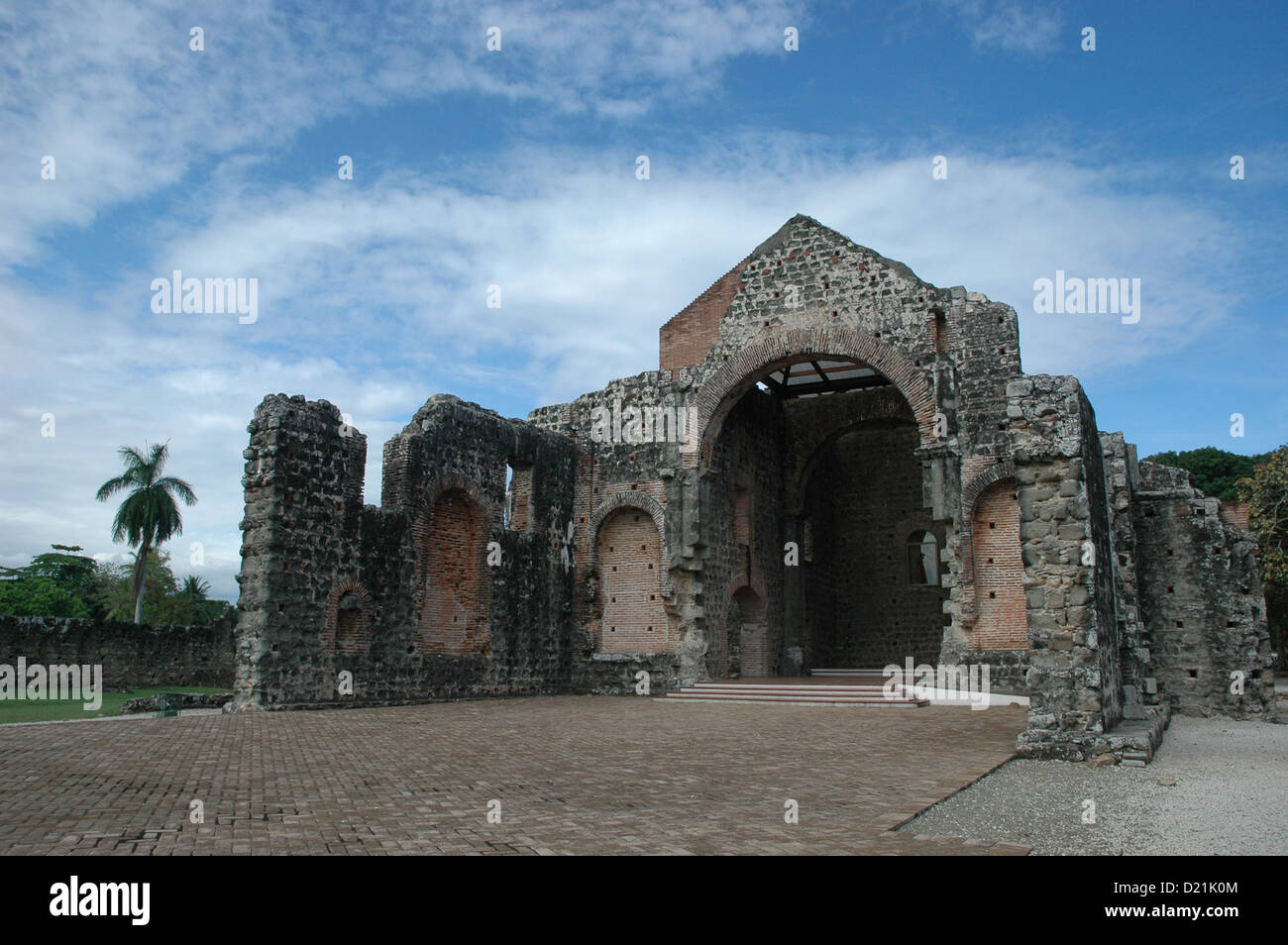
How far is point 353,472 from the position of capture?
1487 centimetres

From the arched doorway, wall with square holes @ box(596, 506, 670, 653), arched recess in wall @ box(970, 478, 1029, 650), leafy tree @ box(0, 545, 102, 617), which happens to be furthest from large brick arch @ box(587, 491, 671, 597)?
leafy tree @ box(0, 545, 102, 617)

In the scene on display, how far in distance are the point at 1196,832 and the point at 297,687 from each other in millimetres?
11936

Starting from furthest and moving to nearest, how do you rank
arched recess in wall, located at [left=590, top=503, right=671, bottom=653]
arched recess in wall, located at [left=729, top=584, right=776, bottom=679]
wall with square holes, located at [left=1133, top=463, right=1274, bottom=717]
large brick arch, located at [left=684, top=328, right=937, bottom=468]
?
1. arched recess in wall, located at [left=729, top=584, right=776, bottom=679]
2. arched recess in wall, located at [left=590, top=503, right=671, bottom=653]
3. large brick arch, located at [left=684, top=328, right=937, bottom=468]
4. wall with square holes, located at [left=1133, top=463, right=1274, bottom=717]

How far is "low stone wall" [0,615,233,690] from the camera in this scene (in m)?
18.8

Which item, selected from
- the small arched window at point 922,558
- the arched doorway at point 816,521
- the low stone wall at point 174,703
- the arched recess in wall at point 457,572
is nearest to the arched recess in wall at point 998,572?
the arched doorway at point 816,521

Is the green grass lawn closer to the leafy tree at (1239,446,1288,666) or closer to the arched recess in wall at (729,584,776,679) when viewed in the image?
the arched recess in wall at (729,584,776,679)

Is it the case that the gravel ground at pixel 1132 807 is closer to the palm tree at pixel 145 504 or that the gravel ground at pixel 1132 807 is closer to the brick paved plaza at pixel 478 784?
the brick paved plaza at pixel 478 784

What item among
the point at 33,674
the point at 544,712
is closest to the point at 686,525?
the point at 544,712

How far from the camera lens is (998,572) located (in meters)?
18.0

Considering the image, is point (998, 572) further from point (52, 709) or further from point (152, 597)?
point (152, 597)

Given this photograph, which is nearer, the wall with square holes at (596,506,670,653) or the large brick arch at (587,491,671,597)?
the large brick arch at (587,491,671,597)

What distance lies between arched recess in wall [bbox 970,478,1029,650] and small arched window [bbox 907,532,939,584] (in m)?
8.24

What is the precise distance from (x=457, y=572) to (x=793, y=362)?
8565 millimetres

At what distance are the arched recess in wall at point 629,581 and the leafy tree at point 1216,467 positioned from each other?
35.2 metres
